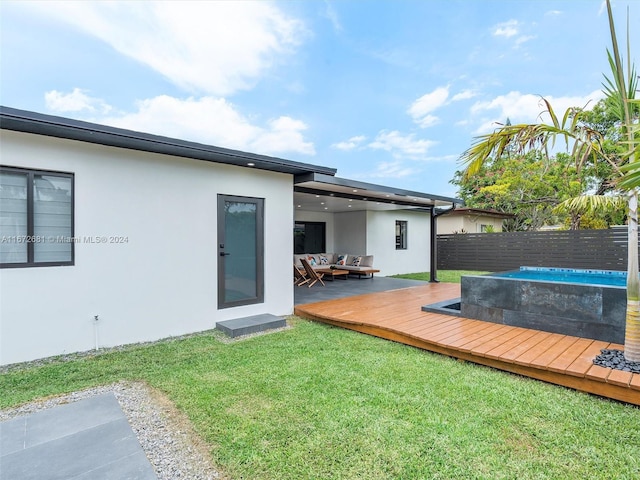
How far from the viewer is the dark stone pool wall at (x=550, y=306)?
160 inches

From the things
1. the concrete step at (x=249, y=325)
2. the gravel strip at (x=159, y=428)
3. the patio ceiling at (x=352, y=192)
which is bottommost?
the gravel strip at (x=159, y=428)

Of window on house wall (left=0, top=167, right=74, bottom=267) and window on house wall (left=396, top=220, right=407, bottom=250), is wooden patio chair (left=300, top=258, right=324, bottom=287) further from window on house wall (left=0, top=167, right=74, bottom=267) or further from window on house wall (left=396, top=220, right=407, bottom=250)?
window on house wall (left=0, top=167, right=74, bottom=267)

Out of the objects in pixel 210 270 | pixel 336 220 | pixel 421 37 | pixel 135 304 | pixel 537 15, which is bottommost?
pixel 135 304

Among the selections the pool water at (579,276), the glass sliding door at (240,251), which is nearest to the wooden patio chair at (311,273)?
the glass sliding door at (240,251)

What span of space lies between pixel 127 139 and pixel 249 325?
3.21m

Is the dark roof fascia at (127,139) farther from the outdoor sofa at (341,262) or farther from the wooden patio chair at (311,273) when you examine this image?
the outdoor sofa at (341,262)

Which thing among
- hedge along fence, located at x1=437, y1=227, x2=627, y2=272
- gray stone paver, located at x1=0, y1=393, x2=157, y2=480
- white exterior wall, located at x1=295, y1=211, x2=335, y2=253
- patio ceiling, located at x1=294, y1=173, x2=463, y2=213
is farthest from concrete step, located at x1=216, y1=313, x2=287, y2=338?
hedge along fence, located at x1=437, y1=227, x2=627, y2=272

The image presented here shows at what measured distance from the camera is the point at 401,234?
14.1m

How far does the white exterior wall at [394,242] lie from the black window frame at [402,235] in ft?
0.44

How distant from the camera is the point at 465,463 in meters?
2.20

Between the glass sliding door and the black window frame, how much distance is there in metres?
8.93

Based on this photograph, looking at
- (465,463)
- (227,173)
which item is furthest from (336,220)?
(465,463)

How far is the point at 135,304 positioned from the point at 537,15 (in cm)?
1248

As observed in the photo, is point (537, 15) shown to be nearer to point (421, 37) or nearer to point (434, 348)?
point (421, 37)
